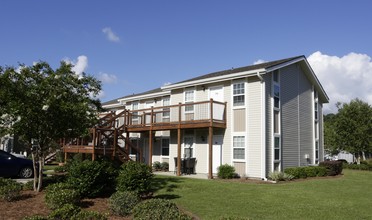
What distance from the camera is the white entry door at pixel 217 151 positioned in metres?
19.9

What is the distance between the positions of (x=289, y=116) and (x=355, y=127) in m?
18.3

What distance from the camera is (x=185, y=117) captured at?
2069 centimetres

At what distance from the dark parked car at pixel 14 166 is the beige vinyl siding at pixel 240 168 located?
10.7 m

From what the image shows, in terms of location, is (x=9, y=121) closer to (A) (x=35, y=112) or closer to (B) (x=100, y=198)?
(A) (x=35, y=112)

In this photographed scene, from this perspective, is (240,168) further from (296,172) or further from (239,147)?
(296,172)

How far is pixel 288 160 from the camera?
68.1 ft

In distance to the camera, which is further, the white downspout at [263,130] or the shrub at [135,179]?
the white downspout at [263,130]

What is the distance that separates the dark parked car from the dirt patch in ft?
17.2

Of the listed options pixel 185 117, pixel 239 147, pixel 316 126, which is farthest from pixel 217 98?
pixel 316 126

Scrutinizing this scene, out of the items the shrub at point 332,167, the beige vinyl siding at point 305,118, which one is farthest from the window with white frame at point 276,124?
the shrub at point 332,167

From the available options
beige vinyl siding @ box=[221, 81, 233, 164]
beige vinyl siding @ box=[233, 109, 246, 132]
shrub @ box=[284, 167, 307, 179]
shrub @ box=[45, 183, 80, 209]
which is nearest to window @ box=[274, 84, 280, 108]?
beige vinyl siding @ box=[233, 109, 246, 132]

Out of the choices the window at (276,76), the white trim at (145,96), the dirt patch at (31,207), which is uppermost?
the window at (276,76)

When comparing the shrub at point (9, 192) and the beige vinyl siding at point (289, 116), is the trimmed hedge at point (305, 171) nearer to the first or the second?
the beige vinyl siding at point (289, 116)

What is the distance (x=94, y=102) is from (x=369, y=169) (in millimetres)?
27125
